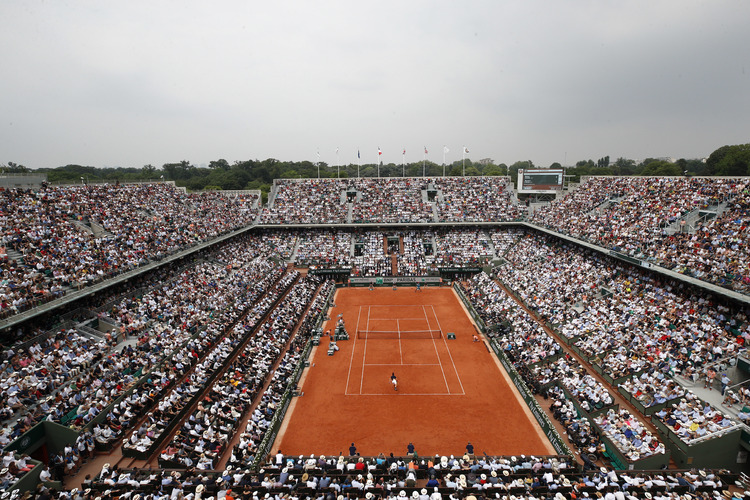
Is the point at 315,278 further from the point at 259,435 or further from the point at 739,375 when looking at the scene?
the point at 739,375

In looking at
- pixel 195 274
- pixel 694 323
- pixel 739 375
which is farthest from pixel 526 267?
pixel 195 274

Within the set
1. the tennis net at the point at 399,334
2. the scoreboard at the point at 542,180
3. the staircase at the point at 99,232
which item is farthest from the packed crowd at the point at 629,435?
the scoreboard at the point at 542,180

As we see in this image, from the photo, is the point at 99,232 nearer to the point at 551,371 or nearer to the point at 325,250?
the point at 325,250

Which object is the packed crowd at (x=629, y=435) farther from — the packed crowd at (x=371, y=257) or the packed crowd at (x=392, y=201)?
the packed crowd at (x=392, y=201)

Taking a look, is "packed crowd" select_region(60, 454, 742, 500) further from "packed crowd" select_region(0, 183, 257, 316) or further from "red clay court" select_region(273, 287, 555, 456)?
"packed crowd" select_region(0, 183, 257, 316)

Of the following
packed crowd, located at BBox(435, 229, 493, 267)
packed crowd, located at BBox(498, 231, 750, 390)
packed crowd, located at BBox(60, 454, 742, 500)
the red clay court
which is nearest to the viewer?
packed crowd, located at BBox(60, 454, 742, 500)

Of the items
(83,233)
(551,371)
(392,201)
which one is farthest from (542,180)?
(83,233)

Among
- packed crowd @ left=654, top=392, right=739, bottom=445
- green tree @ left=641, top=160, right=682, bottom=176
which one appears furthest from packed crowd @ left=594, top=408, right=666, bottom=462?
green tree @ left=641, top=160, right=682, bottom=176
